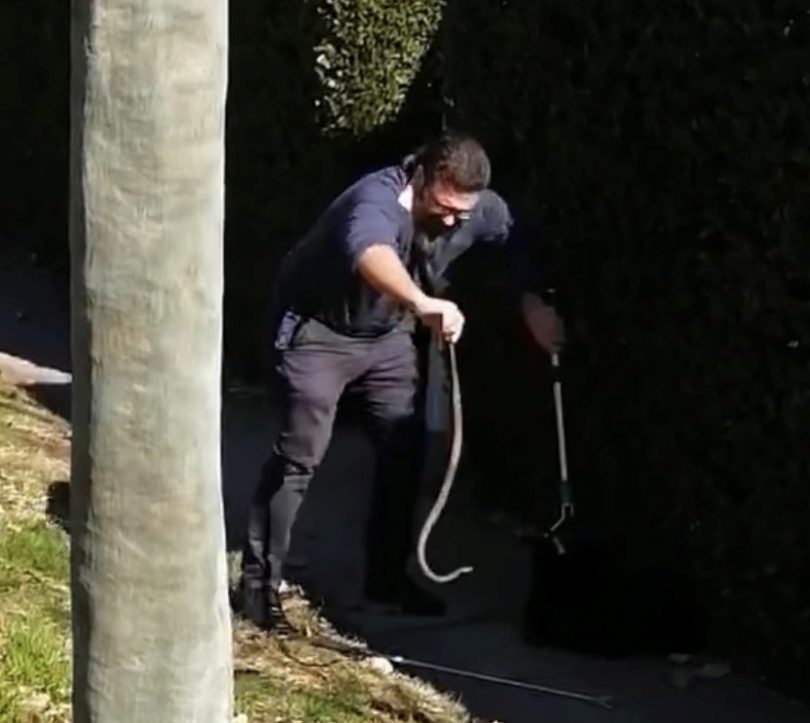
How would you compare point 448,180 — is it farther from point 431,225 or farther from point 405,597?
point 405,597

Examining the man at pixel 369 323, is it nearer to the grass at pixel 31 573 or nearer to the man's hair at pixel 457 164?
the man's hair at pixel 457 164

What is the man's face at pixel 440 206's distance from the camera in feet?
20.1

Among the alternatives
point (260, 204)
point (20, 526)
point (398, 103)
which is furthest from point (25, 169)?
point (20, 526)

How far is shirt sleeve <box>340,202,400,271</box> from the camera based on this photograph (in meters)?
5.98

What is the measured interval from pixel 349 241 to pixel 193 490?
3108mm

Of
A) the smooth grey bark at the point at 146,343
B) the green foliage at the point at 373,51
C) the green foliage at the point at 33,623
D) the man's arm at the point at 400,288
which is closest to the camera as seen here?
the smooth grey bark at the point at 146,343

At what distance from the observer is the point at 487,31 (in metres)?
7.02

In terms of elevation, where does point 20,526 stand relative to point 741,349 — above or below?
below

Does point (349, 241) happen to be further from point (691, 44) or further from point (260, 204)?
point (260, 204)

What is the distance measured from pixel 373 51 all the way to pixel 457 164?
226 cm

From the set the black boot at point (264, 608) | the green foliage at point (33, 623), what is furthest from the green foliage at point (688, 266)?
the green foliage at point (33, 623)

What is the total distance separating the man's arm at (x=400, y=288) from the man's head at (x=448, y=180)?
29 centimetres

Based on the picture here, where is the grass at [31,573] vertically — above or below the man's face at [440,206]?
below

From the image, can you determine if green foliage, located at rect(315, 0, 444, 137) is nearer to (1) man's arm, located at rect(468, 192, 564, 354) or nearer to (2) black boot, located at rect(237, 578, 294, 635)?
(1) man's arm, located at rect(468, 192, 564, 354)
